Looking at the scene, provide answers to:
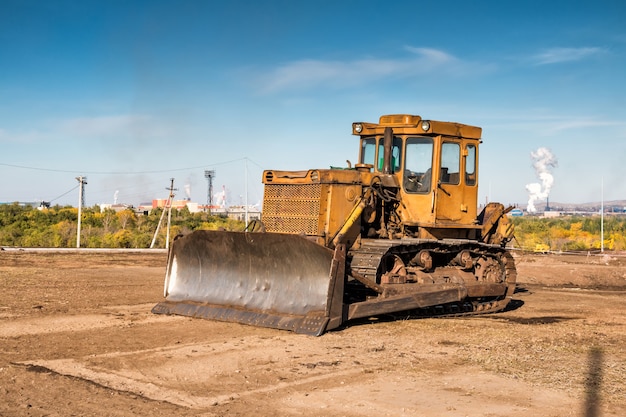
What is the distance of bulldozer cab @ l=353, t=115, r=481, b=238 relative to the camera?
13.5m

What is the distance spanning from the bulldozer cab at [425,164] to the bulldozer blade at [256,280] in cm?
290

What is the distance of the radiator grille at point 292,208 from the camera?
→ 1227 cm

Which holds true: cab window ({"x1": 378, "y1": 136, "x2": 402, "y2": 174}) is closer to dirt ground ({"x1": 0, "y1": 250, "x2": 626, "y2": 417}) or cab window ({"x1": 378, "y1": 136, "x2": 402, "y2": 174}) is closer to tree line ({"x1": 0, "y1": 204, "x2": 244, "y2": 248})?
dirt ground ({"x1": 0, "y1": 250, "x2": 626, "y2": 417})

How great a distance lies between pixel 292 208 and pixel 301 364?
13.6 feet

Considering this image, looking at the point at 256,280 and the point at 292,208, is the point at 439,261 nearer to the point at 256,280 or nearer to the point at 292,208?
the point at 292,208

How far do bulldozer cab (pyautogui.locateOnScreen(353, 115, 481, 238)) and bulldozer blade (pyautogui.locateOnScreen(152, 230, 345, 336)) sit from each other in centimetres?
290

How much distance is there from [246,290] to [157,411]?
5.42 meters

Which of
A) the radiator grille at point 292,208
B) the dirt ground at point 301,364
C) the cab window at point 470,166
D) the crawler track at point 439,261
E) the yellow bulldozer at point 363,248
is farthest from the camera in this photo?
the cab window at point 470,166

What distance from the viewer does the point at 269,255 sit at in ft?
39.1

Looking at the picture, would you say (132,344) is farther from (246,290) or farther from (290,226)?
(290,226)

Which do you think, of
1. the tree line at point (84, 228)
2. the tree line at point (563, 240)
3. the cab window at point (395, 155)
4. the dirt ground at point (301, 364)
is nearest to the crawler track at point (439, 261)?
the dirt ground at point (301, 364)

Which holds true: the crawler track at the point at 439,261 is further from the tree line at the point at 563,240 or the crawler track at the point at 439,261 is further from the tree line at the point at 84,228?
the tree line at the point at 563,240

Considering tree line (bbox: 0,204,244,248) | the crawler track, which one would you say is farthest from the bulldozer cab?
tree line (bbox: 0,204,244,248)

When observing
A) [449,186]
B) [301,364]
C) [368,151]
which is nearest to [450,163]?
[449,186]
